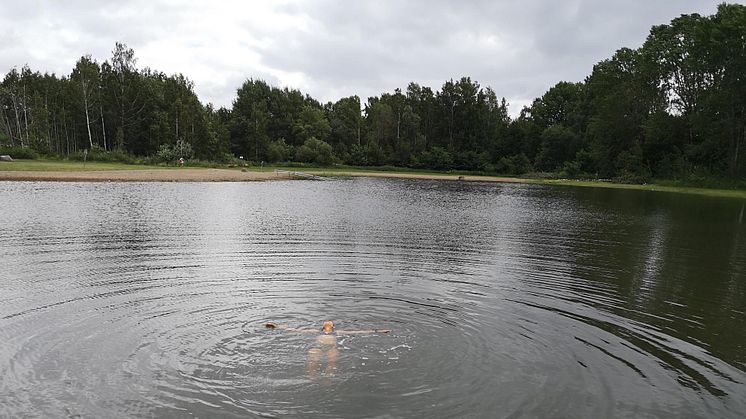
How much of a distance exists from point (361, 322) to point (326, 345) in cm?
187

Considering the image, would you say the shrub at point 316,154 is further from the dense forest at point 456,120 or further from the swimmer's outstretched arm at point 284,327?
the swimmer's outstretched arm at point 284,327

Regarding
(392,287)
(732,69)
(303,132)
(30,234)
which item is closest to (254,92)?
(303,132)

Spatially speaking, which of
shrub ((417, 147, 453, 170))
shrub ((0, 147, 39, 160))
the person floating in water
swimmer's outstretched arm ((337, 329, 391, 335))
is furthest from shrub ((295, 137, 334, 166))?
swimmer's outstretched arm ((337, 329, 391, 335))

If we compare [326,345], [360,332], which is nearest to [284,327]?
[326,345]

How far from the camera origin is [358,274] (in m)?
17.0

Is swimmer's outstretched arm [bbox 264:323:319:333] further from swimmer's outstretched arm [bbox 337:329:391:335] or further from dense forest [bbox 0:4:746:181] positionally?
dense forest [bbox 0:4:746:181]

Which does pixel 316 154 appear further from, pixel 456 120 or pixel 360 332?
pixel 360 332

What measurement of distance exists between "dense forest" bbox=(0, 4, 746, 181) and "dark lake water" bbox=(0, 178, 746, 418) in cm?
6085

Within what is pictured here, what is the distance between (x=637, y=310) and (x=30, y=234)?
23.5 meters

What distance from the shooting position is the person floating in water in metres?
9.45

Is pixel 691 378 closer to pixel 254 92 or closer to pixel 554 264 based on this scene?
pixel 554 264

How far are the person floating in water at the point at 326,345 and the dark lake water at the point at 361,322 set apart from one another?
0.06 metres

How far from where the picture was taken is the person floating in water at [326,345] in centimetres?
945

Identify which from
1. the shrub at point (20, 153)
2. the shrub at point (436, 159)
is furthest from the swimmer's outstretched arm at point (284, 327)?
the shrub at point (436, 159)
